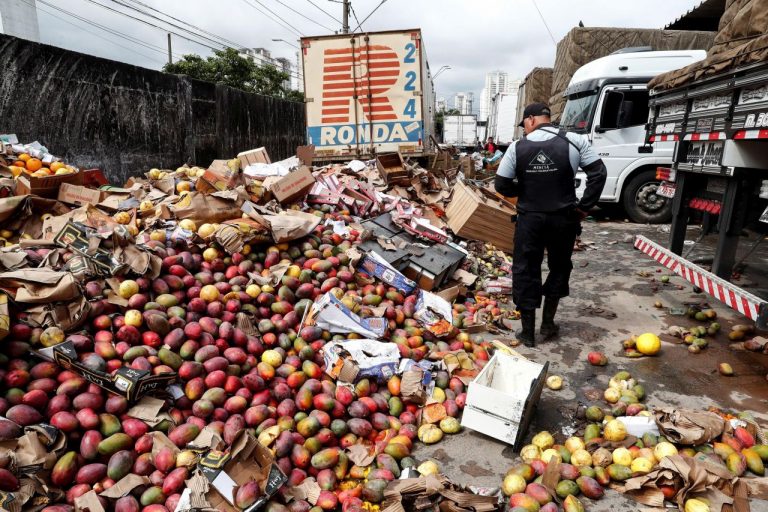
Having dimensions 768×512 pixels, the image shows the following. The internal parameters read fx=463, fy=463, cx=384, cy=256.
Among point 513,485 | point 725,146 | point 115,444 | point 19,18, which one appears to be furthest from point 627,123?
point 19,18

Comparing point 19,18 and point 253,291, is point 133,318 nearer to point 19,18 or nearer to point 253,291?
point 253,291

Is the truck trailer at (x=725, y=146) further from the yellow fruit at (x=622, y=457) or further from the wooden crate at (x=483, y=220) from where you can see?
the wooden crate at (x=483, y=220)

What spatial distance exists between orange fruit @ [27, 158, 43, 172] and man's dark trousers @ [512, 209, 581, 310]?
21.1 feet

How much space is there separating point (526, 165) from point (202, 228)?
11.3 feet

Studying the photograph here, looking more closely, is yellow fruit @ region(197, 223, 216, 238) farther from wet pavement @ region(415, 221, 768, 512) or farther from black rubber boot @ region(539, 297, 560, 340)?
black rubber boot @ region(539, 297, 560, 340)

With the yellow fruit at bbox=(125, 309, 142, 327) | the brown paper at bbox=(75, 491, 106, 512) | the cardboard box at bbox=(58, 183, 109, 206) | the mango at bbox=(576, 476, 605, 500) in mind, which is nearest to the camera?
the brown paper at bbox=(75, 491, 106, 512)

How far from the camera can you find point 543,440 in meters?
3.30

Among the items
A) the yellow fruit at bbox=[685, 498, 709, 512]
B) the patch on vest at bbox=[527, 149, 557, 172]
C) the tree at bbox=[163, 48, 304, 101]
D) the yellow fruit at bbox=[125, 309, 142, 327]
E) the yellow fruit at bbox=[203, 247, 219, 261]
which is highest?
the tree at bbox=[163, 48, 304, 101]

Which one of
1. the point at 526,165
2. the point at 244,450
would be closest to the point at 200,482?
the point at 244,450

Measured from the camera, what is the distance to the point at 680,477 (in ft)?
9.17

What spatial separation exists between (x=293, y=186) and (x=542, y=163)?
3423 mm

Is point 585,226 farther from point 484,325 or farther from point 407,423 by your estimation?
point 407,423

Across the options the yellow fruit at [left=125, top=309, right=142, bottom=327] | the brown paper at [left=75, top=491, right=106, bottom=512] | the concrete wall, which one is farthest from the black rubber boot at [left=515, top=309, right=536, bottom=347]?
the concrete wall

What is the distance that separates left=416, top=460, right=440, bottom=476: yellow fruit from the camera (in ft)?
9.93
